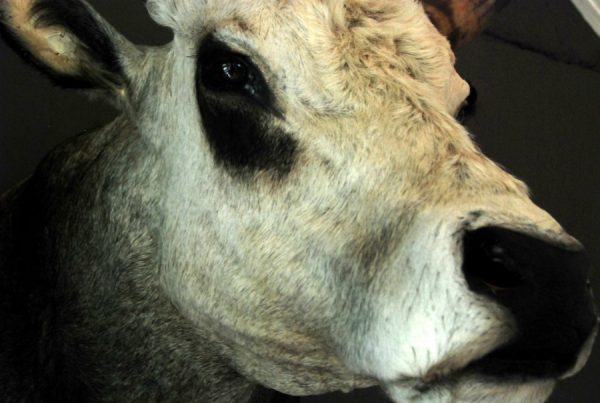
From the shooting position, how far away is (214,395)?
110 centimetres

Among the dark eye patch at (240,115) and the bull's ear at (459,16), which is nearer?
the dark eye patch at (240,115)

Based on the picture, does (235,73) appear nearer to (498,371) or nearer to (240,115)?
(240,115)

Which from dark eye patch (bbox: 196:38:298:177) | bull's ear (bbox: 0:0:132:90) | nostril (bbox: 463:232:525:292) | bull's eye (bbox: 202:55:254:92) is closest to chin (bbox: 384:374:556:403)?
nostril (bbox: 463:232:525:292)

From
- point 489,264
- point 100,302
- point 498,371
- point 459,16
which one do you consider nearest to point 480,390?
point 498,371

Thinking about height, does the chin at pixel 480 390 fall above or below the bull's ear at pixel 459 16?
below

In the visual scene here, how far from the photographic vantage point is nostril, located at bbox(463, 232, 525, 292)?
613 millimetres

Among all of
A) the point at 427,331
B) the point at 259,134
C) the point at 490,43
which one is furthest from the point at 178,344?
the point at 490,43

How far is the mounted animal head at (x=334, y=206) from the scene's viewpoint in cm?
63

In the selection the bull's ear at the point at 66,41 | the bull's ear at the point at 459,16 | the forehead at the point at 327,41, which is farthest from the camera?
the bull's ear at the point at 459,16

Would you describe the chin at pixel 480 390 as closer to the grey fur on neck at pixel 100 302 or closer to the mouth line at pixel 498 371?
the mouth line at pixel 498 371

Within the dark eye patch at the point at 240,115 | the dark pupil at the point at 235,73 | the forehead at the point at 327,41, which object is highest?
the forehead at the point at 327,41

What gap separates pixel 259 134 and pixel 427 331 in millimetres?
309

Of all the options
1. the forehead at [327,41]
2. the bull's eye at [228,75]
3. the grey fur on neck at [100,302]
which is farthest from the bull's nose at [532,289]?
the grey fur on neck at [100,302]

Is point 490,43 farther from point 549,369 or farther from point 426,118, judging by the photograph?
point 549,369
